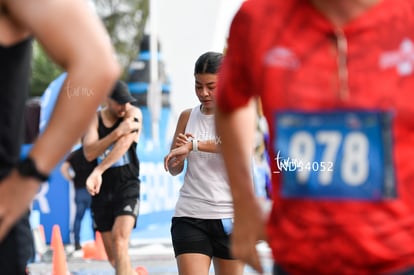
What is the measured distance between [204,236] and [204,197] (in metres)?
0.27

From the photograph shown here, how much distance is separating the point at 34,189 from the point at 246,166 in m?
0.71

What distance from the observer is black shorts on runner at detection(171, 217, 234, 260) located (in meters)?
6.72

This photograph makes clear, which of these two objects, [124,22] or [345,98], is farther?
[124,22]

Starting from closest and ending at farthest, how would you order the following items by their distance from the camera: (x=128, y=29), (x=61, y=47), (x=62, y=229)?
(x=61, y=47)
(x=62, y=229)
(x=128, y=29)

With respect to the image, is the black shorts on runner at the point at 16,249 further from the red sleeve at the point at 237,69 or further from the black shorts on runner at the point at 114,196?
the black shorts on runner at the point at 114,196

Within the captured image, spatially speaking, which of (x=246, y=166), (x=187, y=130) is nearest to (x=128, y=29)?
(x=187, y=130)

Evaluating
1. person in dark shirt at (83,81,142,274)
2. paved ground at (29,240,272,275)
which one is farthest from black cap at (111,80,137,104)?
paved ground at (29,240,272,275)

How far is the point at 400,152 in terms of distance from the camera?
2.78 meters

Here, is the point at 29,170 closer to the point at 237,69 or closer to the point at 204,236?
the point at 237,69

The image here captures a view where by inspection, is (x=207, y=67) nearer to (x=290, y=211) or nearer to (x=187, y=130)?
(x=187, y=130)

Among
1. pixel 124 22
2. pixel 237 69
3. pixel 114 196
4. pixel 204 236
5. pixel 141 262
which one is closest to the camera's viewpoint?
pixel 237 69

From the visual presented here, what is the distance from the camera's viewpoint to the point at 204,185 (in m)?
6.90

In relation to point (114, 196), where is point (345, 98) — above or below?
above

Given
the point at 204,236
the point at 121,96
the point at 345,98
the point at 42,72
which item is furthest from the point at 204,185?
the point at 42,72
